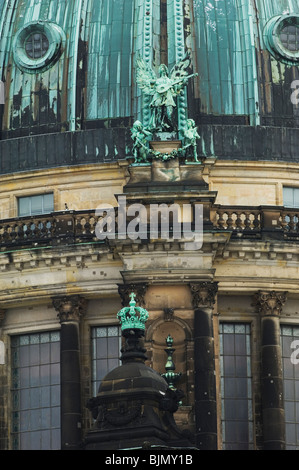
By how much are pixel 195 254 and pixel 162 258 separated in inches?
31.3

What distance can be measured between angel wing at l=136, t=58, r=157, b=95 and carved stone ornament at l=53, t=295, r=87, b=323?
546cm

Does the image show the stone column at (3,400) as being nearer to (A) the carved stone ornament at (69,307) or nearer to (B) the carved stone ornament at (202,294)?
(A) the carved stone ornament at (69,307)

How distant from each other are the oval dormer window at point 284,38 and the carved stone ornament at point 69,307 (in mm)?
8677

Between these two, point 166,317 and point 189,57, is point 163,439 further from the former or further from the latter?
point 189,57

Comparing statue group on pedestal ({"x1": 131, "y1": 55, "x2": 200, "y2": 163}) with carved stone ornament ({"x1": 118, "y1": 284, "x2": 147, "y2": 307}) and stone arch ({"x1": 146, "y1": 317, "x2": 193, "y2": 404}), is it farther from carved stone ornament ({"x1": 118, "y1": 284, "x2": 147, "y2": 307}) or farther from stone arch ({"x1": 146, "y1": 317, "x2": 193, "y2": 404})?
stone arch ({"x1": 146, "y1": 317, "x2": 193, "y2": 404})

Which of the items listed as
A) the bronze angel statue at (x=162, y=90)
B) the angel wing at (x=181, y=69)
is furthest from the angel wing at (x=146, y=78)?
the angel wing at (x=181, y=69)

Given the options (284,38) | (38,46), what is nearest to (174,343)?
(284,38)

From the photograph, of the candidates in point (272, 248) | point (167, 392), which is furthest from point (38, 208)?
point (167, 392)

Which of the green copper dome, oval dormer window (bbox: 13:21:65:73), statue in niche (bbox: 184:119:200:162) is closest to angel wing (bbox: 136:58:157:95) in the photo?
the green copper dome

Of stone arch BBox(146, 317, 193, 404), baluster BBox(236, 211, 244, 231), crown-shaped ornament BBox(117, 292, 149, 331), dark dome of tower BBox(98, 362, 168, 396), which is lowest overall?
dark dome of tower BBox(98, 362, 168, 396)

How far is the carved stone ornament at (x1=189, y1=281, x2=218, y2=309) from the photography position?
49656 mm

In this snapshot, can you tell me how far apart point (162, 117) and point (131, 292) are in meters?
4.75

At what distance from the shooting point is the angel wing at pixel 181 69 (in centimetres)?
5216

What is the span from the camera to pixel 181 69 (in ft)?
173
